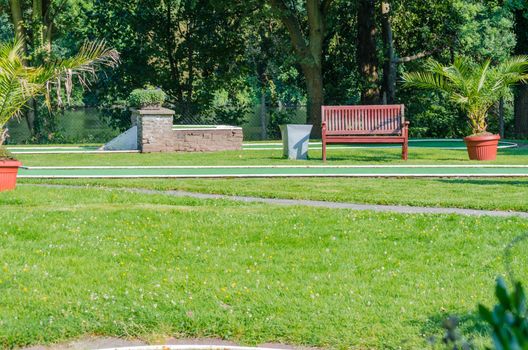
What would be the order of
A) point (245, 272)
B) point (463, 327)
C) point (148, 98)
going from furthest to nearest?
1. point (148, 98)
2. point (245, 272)
3. point (463, 327)

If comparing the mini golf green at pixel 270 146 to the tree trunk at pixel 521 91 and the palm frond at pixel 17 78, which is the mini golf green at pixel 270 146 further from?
the palm frond at pixel 17 78

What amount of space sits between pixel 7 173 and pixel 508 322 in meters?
11.5

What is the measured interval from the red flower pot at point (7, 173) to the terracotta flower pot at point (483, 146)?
1007 cm

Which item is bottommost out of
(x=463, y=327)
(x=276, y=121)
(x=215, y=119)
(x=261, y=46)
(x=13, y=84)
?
(x=463, y=327)

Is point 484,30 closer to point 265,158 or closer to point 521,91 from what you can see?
point 521,91

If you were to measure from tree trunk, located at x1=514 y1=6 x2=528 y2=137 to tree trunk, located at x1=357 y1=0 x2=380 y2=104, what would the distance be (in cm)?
442

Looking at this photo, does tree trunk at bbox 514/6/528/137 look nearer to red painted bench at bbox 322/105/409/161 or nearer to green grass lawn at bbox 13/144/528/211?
green grass lawn at bbox 13/144/528/211

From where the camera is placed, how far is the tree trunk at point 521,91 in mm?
28516

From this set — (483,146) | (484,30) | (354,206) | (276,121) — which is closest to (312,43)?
(276,121)

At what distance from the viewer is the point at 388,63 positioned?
3123cm

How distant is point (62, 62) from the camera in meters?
14.0

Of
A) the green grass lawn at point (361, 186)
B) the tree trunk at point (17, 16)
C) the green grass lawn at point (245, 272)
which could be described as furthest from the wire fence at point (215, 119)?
the green grass lawn at point (245, 272)

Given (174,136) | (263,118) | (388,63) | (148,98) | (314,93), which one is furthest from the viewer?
(388,63)

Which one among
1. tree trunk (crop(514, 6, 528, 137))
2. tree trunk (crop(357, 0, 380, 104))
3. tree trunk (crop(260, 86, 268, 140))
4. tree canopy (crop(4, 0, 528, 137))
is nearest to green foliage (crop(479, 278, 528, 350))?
tree trunk (crop(514, 6, 528, 137))
